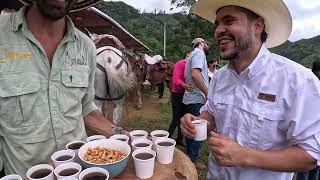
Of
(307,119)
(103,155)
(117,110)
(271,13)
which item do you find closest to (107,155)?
(103,155)

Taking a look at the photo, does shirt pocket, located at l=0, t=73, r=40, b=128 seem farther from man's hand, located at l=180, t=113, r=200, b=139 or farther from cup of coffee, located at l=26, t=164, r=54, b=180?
man's hand, located at l=180, t=113, r=200, b=139

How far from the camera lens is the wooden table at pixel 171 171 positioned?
5.79 ft

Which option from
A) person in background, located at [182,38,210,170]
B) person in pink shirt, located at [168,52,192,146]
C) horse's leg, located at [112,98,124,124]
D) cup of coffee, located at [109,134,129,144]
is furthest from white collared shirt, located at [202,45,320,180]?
horse's leg, located at [112,98,124,124]

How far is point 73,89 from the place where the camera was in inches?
81.5

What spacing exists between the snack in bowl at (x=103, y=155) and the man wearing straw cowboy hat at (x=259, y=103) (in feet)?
1.54

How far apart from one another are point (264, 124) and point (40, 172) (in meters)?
1.27

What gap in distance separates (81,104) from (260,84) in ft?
4.12

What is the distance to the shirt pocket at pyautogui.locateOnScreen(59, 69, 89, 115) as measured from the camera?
6.56 ft

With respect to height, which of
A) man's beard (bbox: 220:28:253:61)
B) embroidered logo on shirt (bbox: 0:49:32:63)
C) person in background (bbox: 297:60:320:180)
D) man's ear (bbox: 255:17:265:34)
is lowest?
person in background (bbox: 297:60:320:180)

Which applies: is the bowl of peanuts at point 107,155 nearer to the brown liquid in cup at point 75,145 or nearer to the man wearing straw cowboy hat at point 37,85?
the brown liquid in cup at point 75,145

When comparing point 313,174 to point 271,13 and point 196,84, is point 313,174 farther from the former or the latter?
point 271,13

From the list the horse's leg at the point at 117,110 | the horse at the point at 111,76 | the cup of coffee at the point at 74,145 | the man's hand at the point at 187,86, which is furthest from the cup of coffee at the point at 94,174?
the horse's leg at the point at 117,110

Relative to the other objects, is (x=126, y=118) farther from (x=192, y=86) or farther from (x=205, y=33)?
(x=205, y=33)

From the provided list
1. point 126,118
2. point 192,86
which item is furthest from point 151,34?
point 192,86
